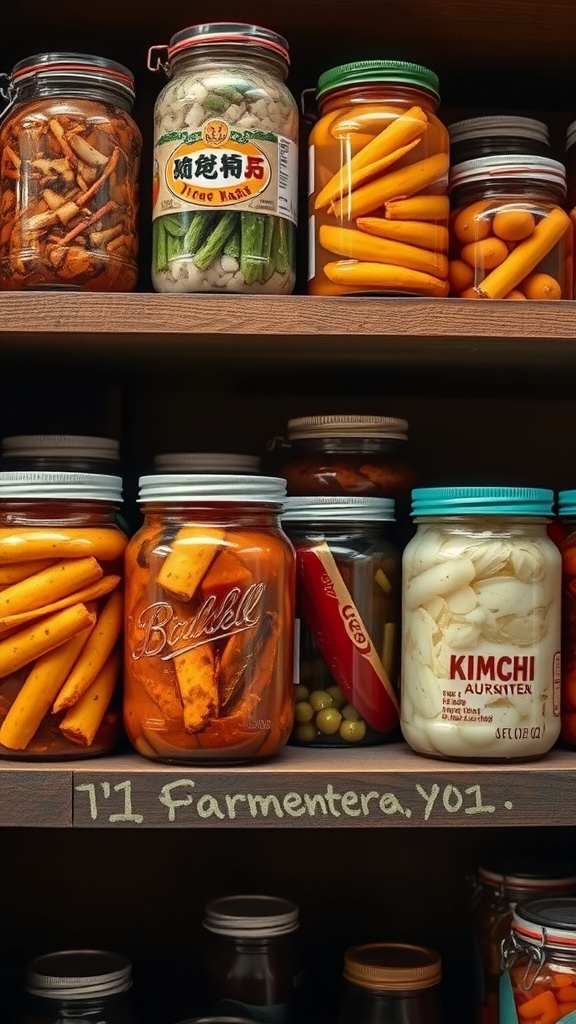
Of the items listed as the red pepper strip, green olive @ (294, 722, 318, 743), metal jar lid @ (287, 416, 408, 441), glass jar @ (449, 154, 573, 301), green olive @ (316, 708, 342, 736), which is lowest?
green olive @ (294, 722, 318, 743)

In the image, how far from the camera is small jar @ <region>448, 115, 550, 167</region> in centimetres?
99

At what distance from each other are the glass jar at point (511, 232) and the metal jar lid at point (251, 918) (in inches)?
22.5

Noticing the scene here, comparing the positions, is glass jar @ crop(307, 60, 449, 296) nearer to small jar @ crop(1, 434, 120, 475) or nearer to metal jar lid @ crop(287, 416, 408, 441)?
metal jar lid @ crop(287, 416, 408, 441)

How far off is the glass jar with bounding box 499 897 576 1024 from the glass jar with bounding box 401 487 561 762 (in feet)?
0.48

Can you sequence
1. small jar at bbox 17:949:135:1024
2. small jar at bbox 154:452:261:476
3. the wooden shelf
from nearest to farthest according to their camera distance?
the wooden shelf → small jar at bbox 17:949:135:1024 → small jar at bbox 154:452:261:476

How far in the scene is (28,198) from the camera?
0.90 m

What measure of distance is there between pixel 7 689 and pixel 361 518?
33 centimetres

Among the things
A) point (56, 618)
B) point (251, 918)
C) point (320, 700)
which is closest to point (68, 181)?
point (56, 618)

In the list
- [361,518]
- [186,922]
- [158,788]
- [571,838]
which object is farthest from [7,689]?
[571,838]

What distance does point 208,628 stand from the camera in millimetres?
856

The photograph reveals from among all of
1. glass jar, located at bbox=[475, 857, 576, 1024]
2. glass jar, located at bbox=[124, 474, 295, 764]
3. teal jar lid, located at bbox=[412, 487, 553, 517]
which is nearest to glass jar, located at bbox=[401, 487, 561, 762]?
teal jar lid, located at bbox=[412, 487, 553, 517]

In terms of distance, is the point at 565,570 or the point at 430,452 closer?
the point at 565,570

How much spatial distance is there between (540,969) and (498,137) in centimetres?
71

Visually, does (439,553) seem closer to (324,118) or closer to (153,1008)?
(324,118)
